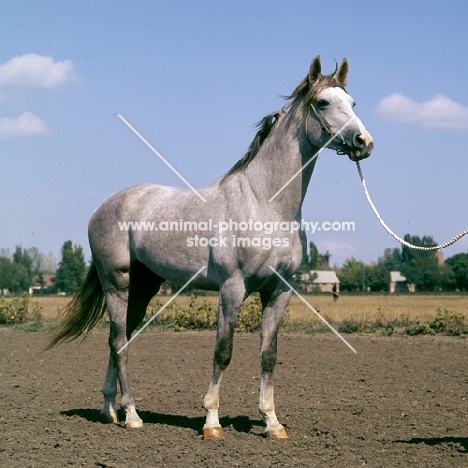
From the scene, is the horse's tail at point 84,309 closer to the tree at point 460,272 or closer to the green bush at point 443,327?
the green bush at point 443,327

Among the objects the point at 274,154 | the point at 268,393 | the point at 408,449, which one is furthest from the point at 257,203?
the point at 408,449

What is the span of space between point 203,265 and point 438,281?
77.8 meters

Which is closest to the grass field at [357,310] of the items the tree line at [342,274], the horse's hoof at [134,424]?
the horse's hoof at [134,424]

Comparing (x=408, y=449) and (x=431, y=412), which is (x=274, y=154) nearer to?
(x=408, y=449)

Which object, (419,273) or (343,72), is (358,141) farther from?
(419,273)

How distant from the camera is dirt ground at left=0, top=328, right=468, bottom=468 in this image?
4.93 metres

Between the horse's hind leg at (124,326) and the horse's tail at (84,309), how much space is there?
36 centimetres

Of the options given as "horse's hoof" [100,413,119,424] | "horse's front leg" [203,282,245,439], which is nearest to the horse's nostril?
"horse's front leg" [203,282,245,439]

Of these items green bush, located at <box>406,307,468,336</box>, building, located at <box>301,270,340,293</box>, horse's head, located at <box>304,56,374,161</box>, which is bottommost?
green bush, located at <box>406,307,468,336</box>

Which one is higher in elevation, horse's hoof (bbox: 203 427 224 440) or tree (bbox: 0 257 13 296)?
tree (bbox: 0 257 13 296)

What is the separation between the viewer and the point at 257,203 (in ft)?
18.2

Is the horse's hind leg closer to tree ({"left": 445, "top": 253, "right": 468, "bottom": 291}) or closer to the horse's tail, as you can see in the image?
the horse's tail

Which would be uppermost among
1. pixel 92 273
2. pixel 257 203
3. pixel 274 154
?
pixel 274 154

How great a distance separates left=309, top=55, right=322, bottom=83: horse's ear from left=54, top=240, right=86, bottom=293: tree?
65.8 metres
